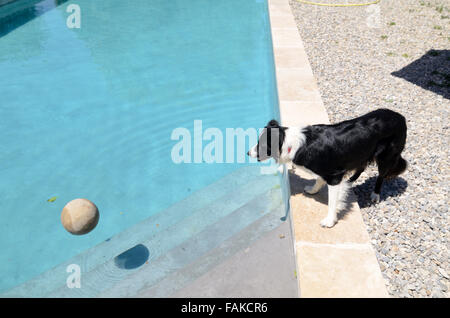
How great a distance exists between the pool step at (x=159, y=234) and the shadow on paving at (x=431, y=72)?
399 centimetres

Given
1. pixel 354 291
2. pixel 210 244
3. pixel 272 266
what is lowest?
pixel 210 244

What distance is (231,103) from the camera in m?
6.93

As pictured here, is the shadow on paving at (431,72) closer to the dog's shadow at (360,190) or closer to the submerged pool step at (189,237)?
the dog's shadow at (360,190)

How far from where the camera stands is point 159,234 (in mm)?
4074

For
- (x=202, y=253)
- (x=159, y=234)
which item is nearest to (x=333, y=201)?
(x=202, y=253)

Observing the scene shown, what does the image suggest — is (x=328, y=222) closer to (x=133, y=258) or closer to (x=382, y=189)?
(x=382, y=189)

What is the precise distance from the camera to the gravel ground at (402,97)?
3250 mm

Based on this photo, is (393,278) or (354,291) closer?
(354,291)

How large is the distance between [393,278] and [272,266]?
46.9 inches

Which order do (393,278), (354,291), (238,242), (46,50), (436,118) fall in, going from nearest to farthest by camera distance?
(354,291), (393,278), (238,242), (436,118), (46,50)

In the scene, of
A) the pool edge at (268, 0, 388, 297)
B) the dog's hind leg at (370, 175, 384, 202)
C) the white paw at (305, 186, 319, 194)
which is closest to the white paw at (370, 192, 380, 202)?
the dog's hind leg at (370, 175, 384, 202)

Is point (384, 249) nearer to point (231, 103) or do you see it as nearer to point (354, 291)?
point (354, 291)

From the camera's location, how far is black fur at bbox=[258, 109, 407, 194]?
126 inches
